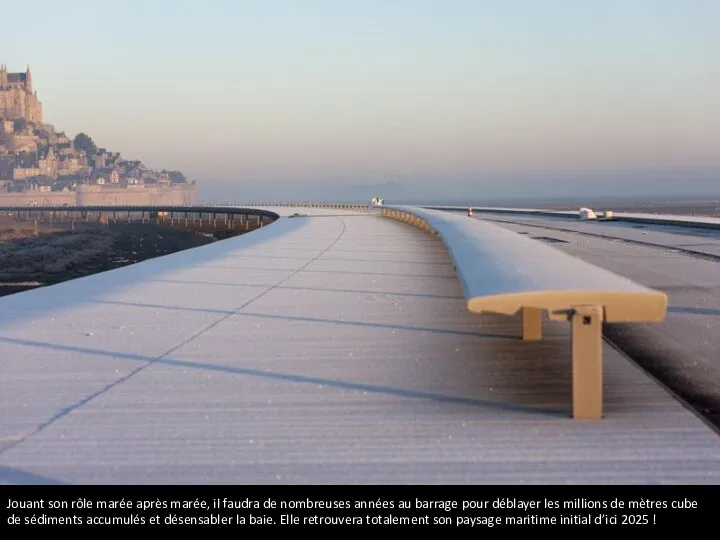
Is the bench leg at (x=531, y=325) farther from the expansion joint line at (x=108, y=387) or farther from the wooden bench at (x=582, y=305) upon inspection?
the expansion joint line at (x=108, y=387)

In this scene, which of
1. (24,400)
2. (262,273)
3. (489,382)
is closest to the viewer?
(24,400)

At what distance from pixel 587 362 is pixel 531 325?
4.90 meters

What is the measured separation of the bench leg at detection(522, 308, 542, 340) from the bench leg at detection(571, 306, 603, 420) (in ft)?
15.5

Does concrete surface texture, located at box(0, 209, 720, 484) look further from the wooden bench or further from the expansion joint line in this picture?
the wooden bench

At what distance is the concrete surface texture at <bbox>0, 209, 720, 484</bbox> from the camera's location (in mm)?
7906

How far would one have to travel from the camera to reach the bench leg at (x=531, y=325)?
46.3 feet

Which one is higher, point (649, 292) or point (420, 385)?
point (649, 292)

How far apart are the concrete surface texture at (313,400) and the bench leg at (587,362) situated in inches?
7.2

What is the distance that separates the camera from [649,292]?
945 cm
